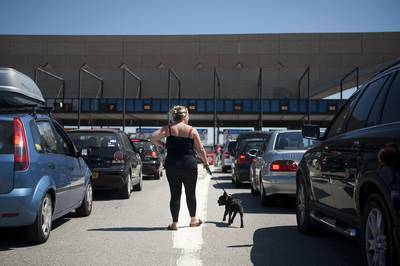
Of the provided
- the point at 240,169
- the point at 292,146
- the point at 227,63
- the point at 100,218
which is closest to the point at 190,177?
the point at 100,218

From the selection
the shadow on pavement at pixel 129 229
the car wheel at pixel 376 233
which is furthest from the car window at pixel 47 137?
the car wheel at pixel 376 233

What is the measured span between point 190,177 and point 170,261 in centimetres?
223

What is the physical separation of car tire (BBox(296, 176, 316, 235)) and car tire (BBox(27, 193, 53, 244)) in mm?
3246

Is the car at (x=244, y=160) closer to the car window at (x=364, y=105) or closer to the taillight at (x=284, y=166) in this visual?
the taillight at (x=284, y=166)

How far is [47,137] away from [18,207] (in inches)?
56.0

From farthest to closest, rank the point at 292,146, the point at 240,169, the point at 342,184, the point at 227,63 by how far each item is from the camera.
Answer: the point at 227,63 → the point at 240,169 → the point at 292,146 → the point at 342,184

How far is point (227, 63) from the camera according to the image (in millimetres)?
79000

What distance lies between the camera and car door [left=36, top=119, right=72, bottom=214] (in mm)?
6929

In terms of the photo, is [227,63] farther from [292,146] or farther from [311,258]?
[311,258]

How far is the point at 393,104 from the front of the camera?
187 inches

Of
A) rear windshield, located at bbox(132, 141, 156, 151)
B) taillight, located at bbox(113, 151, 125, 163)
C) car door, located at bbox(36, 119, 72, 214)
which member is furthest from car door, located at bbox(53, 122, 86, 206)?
rear windshield, located at bbox(132, 141, 156, 151)

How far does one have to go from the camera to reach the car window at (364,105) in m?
5.36

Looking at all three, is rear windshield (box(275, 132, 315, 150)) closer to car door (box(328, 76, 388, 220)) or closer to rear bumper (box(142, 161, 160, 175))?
car door (box(328, 76, 388, 220))

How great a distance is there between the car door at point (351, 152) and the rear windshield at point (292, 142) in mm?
4531
